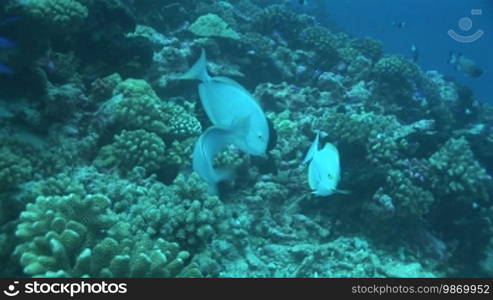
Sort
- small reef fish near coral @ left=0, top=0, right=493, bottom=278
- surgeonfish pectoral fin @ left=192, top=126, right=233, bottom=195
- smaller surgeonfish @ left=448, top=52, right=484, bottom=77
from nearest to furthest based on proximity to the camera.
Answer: surgeonfish pectoral fin @ left=192, top=126, right=233, bottom=195
small reef fish near coral @ left=0, top=0, right=493, bottom=278
smaller surgeonfish @ left=448, top=52, right=484, bottom=77

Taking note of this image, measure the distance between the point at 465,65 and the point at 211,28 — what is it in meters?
7.67

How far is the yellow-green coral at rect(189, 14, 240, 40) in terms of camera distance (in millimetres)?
9984

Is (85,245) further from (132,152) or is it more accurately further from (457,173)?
(457,173)

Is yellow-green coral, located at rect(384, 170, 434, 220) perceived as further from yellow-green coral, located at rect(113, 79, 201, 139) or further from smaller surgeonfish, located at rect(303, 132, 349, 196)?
yellow-green coral, located at rect(113, 79, 201, 139)

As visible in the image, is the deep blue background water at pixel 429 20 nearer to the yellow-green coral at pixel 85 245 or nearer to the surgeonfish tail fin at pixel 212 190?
the surgeonfish tail fin at pixel 212 190

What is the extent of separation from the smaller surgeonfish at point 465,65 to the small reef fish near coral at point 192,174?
488 centimetres

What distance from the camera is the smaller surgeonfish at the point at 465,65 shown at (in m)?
12.4

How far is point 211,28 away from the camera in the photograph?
1010 centimetres

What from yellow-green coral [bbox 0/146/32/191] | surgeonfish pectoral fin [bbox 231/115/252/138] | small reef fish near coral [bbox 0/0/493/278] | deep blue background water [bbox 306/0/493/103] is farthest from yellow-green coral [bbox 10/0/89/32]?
deep blue background water [bbox 306/0/493/103]

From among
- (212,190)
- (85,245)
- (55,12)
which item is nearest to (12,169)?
(85,245)

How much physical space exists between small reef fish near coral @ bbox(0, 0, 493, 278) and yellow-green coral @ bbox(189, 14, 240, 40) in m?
0.59

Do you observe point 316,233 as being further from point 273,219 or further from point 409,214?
point 409,214

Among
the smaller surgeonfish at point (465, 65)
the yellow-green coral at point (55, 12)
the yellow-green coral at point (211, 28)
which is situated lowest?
the yellow-green coral at point (55, 12)

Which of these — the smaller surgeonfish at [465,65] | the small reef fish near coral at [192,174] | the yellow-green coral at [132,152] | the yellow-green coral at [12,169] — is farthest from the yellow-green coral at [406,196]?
the smaller surgeonfish at [465,65]
